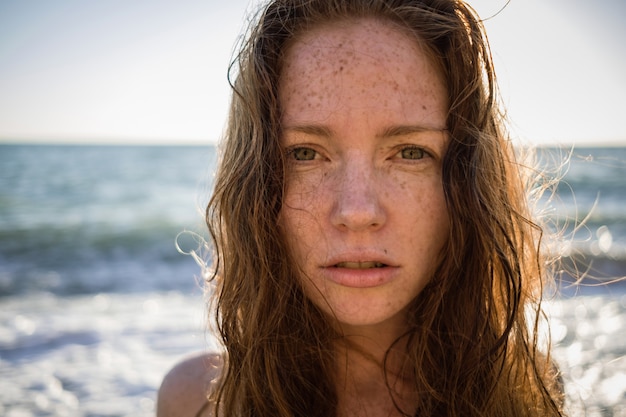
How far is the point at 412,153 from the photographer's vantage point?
5.53 ft

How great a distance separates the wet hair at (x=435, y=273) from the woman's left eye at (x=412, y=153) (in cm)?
8

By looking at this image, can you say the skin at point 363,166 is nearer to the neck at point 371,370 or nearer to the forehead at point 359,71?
the forehead at point 359,71

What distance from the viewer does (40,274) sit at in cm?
808

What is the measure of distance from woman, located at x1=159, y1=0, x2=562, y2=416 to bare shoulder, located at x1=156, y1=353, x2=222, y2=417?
0.11 m

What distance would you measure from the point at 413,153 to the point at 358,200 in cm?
28

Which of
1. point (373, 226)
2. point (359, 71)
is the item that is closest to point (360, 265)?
point (373, 226)

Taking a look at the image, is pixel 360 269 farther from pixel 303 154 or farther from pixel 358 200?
pixel 303 154

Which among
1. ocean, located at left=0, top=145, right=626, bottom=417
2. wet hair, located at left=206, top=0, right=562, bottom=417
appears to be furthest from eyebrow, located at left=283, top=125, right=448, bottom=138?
ocean, located at left=0, top=145, right=626, bottom=417

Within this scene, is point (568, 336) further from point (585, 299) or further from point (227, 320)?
point (227, 320)

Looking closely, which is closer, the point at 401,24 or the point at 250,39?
the point at 401,24

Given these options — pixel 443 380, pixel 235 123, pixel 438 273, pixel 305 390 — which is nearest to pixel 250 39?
pixel 235 123

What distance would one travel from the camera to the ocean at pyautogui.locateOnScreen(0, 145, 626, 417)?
12.4ft

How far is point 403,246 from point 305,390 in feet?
2.04

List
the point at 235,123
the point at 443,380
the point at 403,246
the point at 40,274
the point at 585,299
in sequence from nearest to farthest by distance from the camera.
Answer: the point at 403,246 → the point at 443,380 → the point at 235,123 → the point at 585,299 → the point at 40,274
